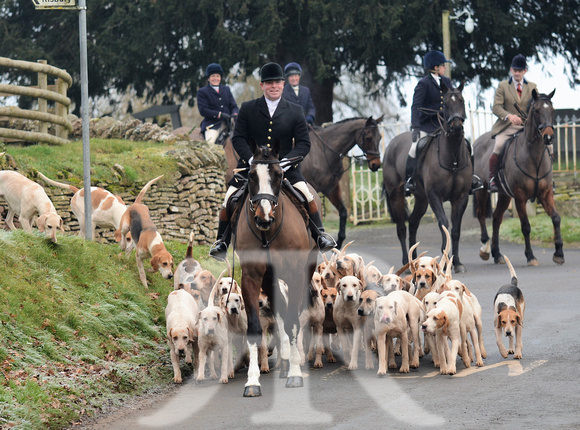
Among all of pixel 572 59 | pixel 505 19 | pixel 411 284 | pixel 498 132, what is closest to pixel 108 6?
pixel 505 19

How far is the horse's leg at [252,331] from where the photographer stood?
8.27 metres

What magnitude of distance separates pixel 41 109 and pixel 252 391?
1152 centimetres

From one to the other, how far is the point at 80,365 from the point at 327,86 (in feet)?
74.5

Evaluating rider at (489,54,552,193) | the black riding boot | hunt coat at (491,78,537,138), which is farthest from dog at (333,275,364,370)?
hunt coat at (491,78,537,138)

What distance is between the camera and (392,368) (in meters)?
9.28

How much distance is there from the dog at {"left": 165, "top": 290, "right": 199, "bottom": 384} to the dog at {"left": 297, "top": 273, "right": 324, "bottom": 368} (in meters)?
1.02

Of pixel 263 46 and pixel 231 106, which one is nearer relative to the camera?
pixel 231 106

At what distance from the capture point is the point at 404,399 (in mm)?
7785

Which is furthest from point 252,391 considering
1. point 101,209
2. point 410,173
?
point 410,173

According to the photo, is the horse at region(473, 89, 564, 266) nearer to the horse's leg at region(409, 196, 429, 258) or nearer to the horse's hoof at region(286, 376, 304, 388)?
the horse's leg at region(409, 196, 429, 258)

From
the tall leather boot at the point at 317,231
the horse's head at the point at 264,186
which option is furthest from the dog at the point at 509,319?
the horse's head at the point at 264,186

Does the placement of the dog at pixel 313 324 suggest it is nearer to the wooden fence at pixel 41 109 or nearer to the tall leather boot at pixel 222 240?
the tall leather boot at pixel 222 240

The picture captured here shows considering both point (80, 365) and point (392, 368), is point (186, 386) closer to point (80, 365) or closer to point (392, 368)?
point (80, 365)

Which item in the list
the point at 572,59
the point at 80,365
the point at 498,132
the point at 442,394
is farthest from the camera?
the point at 572,59
